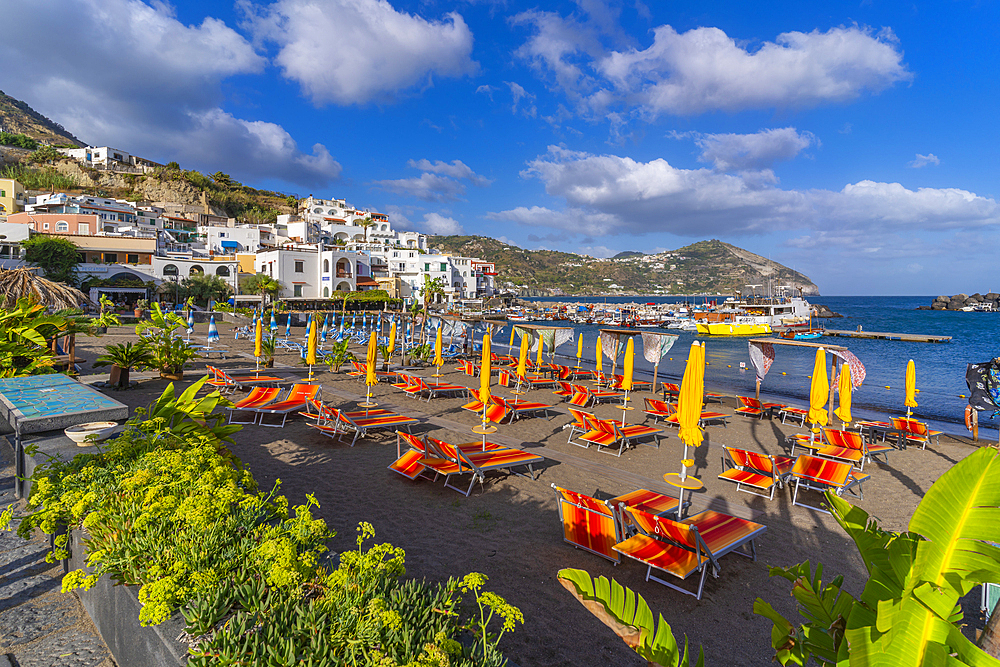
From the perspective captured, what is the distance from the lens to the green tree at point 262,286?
4612 cm

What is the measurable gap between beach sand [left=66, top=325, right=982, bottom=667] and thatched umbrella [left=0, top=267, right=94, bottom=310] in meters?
3.84

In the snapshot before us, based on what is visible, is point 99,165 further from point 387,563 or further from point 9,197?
point 387,563

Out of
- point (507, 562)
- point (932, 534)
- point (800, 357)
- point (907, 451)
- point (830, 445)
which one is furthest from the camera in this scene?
point (800, 357)

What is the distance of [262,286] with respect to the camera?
46.0m

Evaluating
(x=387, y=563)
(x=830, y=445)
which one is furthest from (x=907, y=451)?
(x=387, y=563)

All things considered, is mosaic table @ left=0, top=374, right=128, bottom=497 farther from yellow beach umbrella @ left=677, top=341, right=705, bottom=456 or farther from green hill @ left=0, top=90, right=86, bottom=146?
green hill @ left=0, top=90, right=86, bottom=146

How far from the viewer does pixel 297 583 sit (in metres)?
2.27

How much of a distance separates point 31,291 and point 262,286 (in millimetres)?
36253

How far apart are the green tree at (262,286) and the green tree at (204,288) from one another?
3129mm

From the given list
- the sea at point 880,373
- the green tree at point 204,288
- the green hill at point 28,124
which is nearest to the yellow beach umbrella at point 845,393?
the sea at point 880,373

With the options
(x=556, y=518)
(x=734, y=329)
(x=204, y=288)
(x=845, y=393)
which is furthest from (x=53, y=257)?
(x=734, y=329)

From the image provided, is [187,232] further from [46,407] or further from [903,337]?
[903,337]

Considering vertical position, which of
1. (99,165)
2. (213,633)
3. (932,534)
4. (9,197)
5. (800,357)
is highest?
(99,165)

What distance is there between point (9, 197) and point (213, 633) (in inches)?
3111
